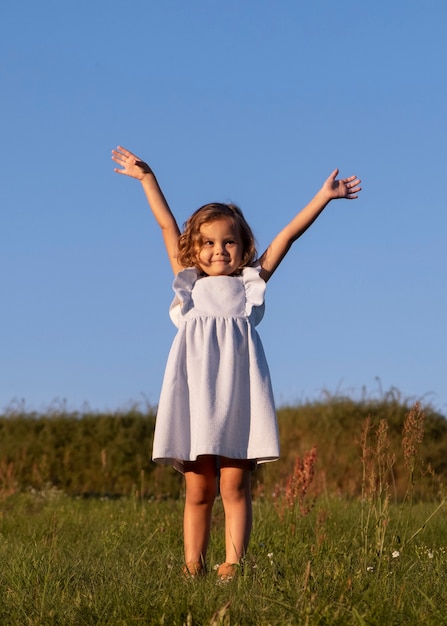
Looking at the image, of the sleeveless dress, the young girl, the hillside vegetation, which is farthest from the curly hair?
the hillside vegetation

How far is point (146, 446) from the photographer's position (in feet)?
38.4

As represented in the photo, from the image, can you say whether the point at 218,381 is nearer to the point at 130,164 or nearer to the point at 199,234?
the point at 199,234

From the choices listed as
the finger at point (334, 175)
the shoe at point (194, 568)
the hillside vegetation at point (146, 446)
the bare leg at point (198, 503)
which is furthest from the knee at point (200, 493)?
the hillside vegetation at point (146, 446)

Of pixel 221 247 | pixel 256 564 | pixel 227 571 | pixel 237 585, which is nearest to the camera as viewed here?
pixel 237 585

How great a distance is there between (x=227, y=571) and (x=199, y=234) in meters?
1.66

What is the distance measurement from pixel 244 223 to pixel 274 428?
1.11 meters

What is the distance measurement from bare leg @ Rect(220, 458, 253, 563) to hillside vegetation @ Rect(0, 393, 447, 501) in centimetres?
690

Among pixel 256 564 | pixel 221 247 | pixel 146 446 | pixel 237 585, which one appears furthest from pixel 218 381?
pixel 146 446

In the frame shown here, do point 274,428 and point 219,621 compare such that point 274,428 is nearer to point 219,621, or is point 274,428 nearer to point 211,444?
point 211,444

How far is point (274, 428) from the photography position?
398 cm

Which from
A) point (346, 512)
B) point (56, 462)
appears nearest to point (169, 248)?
point (346, 512)

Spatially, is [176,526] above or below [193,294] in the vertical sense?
below

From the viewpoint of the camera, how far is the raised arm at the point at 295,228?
4328mm

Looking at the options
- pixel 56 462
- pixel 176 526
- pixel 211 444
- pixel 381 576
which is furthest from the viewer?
pixel 56 462
